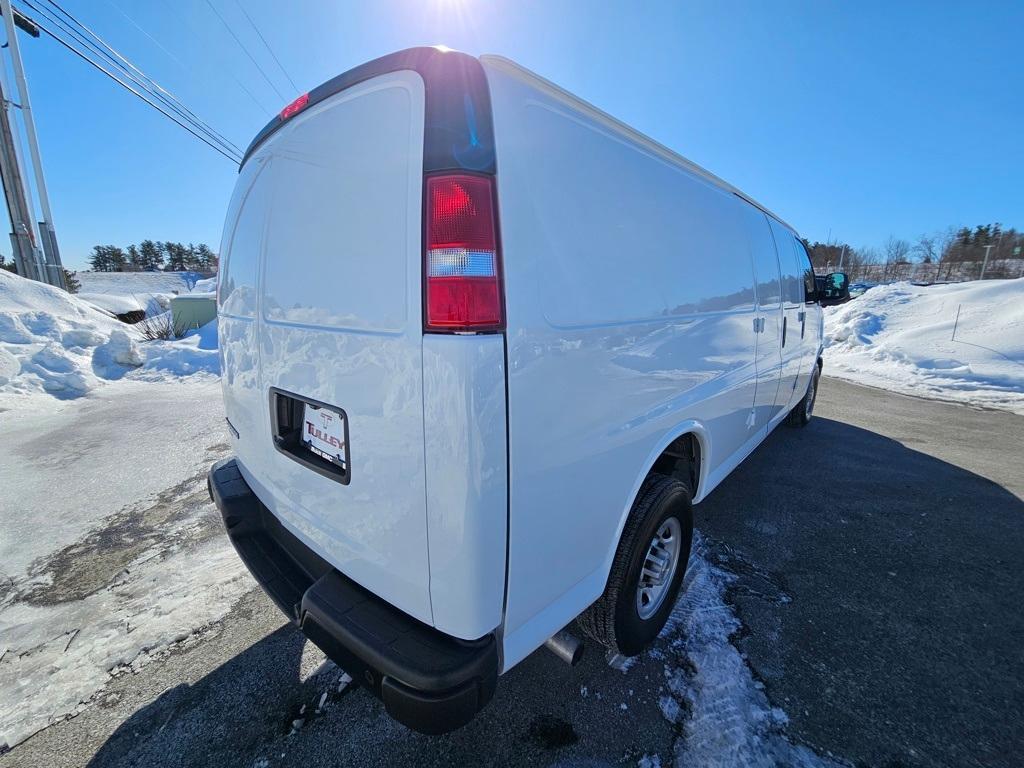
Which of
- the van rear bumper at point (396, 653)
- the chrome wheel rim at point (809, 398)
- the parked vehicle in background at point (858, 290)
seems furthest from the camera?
the parked vehicle in background at point (858, 290)

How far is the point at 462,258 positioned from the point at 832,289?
19.9ft

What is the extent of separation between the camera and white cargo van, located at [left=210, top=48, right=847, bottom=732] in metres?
1.15

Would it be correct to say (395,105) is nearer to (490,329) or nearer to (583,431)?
(490,329)

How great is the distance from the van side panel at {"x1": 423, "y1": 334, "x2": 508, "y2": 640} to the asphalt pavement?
3.12 feet

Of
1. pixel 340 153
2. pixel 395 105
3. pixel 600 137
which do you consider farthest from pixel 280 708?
pixel 600 137

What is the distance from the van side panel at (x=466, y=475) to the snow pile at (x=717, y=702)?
1.20m

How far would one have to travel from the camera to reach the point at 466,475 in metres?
1.14

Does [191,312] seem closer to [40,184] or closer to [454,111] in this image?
[40,184]

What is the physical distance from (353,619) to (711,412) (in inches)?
82.2

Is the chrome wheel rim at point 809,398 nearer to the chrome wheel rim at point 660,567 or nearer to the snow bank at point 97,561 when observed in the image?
the chrome wheel rim at point 660,567

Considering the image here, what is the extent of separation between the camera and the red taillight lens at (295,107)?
5.44 feet

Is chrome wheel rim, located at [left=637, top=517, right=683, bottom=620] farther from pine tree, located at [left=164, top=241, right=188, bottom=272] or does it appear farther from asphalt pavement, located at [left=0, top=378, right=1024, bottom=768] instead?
pine tree, located at [left=164, top=241, right=188, bottom=272]

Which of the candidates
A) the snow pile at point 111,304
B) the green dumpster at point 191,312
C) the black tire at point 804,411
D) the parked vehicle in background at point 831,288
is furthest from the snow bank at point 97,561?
the snow pile at point 111,304

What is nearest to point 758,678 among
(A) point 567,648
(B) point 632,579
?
(B) point 632,579
